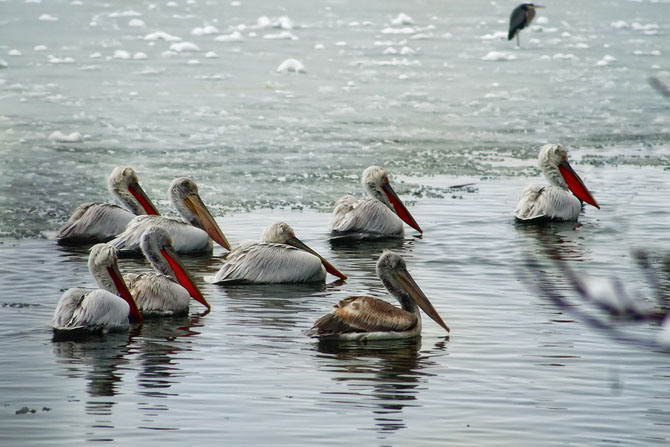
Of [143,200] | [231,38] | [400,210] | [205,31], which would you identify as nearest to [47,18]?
[205,31]

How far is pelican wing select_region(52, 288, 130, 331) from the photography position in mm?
6188

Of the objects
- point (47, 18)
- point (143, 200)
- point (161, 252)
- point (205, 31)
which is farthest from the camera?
point (47, 18)

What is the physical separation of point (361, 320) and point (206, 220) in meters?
3.25

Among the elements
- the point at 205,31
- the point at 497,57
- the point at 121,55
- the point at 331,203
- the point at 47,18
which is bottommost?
the point at 331,203

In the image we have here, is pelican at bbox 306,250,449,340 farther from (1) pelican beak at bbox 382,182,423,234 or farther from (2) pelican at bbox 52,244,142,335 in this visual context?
(1) pelican beak at bbox 382,182,423,234

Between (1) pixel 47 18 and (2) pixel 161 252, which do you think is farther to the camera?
(1) pixel 47 18

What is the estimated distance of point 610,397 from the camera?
529 centimetres

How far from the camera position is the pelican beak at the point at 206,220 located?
9.16 meters

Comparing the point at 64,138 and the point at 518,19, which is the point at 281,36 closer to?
the point at 64,138

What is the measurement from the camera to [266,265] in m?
7.71

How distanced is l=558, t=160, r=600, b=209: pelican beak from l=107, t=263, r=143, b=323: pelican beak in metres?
5.39

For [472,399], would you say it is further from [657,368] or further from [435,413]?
[657,368]

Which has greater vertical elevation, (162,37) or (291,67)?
(162,37)

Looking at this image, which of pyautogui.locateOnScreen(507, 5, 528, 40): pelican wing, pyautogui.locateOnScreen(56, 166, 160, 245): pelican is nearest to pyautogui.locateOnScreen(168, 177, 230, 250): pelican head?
pyautogui.locateOnScreen(56, 166, 160, 245): pelican
